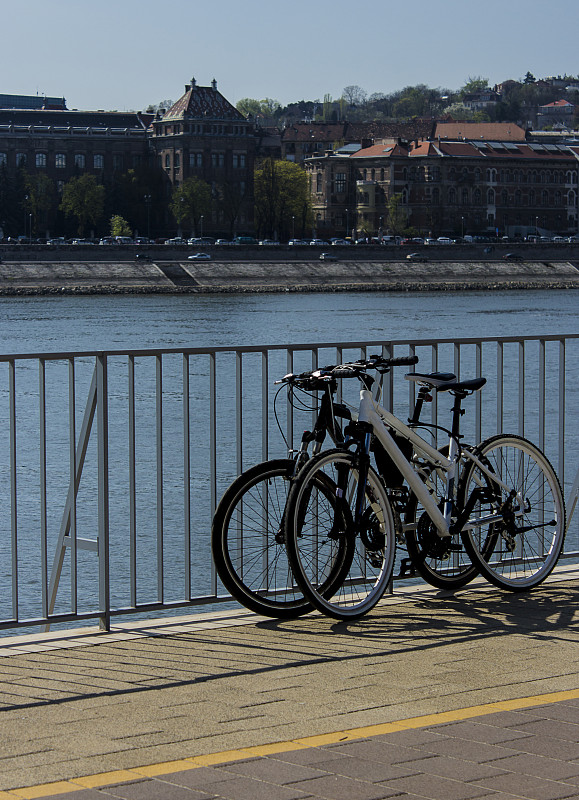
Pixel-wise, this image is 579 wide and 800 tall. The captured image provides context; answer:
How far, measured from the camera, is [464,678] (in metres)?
3.33

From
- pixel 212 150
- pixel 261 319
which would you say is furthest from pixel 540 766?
pixel 212 150

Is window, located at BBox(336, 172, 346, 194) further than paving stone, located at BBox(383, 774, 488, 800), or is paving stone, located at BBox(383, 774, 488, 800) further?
window, located at BBox(336, 172, 346, 194)

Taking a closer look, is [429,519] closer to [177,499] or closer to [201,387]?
[177,499]

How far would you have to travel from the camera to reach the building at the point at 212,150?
340 feet

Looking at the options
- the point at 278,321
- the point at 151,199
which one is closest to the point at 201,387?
the point at 278,321

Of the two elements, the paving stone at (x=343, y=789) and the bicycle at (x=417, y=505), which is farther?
the bicycle at (x=417, y=505)

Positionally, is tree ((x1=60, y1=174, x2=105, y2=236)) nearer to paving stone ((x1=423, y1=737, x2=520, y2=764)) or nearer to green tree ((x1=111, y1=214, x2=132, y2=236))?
green tree ((x1=111, y1=214, x2=132, y2=236))

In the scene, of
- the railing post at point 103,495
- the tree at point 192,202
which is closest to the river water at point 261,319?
the railing post at point 103,495

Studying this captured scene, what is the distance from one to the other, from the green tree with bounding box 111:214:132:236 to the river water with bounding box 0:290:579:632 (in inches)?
1109

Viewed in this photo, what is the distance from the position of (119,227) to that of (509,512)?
93943mm

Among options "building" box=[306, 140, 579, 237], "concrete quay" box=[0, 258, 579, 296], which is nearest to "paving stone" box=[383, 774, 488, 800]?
"concrete quay" box=[0, 258, 579, 296]

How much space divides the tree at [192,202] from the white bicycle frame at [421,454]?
97016 millimetres

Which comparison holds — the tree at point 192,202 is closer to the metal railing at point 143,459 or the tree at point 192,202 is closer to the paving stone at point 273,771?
the metal railing at point 143,459

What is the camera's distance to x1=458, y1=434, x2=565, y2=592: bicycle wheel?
430 cm
